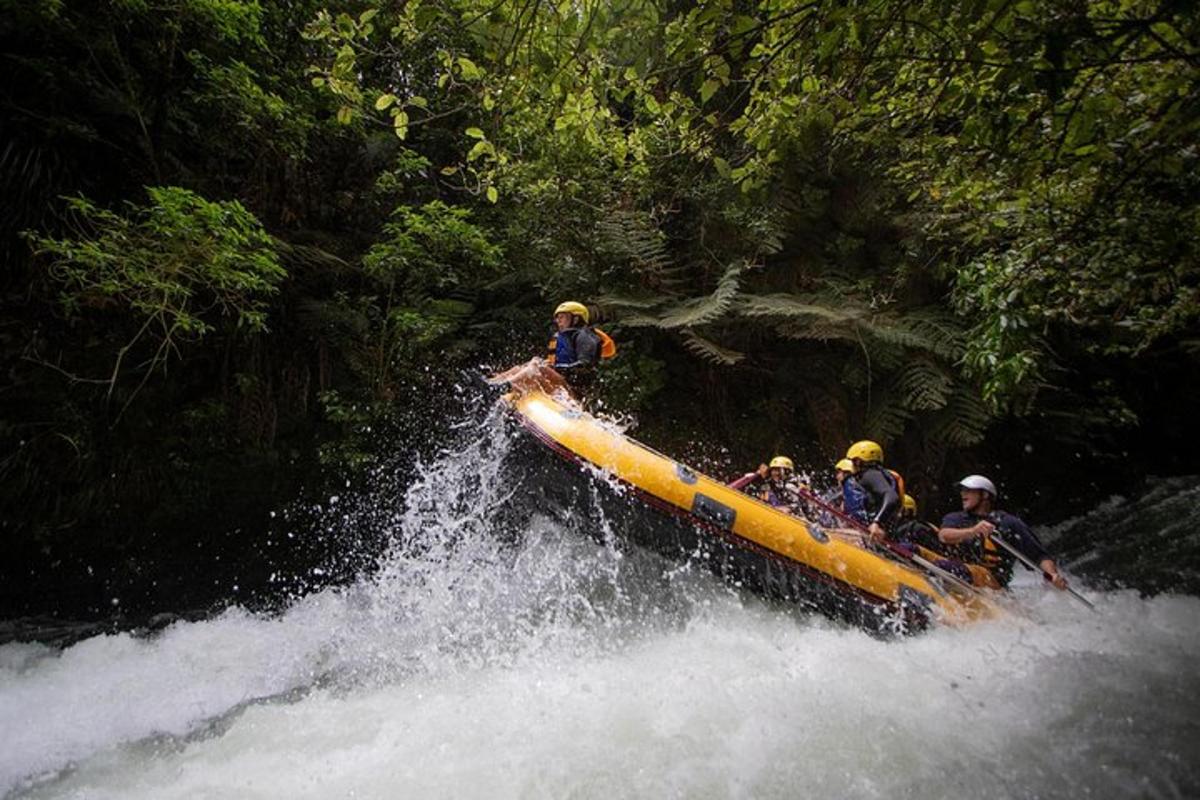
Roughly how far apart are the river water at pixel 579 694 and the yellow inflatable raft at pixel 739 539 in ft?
0.61

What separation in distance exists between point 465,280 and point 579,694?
5130 mm

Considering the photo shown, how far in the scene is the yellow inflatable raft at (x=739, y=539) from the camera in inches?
173

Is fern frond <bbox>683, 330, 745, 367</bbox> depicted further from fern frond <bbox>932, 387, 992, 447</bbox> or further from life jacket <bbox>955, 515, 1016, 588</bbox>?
life jacket <bbox>955, 515, 1016, 588</bbox>

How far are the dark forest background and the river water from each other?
1314 millimetres

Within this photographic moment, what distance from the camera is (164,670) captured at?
4309 mm

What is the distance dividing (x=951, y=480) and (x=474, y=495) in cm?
583

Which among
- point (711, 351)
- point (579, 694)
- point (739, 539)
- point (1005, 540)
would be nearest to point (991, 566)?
point (1005, 540)

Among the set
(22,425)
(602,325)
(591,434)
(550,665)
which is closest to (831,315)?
(602,325)

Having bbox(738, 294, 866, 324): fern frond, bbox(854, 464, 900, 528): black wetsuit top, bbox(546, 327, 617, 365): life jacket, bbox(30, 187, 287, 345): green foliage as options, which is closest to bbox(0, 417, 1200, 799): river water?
bbox(546, 327, 617, 365): life jacket

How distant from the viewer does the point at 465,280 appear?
7.36 m

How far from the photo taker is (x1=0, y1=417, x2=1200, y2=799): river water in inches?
109

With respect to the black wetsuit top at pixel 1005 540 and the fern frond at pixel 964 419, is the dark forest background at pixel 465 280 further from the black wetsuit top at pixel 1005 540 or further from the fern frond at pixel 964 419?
the black wetsuit top at pixel 1005 540

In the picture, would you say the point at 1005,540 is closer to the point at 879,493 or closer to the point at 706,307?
the point at 879,493

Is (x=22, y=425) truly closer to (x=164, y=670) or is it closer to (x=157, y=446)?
(x=157, y=446)
